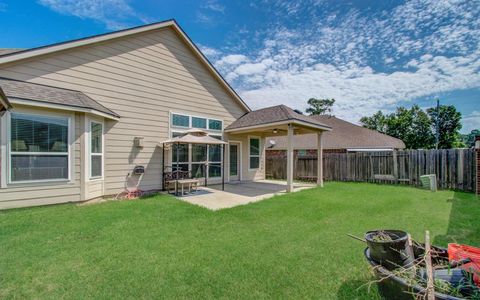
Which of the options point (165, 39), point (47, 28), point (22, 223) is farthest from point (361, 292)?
point (47, 28)

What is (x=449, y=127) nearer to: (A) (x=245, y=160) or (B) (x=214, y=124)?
(A) (x=245, y=160)

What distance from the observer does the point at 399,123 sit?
3759 centimetres

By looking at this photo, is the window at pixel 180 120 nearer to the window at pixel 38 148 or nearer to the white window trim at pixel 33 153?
the white window trim at pixel 33 153

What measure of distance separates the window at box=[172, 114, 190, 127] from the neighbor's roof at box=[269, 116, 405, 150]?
14.4 m

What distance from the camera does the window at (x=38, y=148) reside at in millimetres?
5820

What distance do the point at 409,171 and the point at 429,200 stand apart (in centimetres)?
402

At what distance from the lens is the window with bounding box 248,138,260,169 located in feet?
42.5

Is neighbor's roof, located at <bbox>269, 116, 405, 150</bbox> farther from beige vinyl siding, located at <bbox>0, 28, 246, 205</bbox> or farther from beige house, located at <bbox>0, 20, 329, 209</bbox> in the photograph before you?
beige vinyl siding, located at <bbox>0, 28, 246, 205</bbox>

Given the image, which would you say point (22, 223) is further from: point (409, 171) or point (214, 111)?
point (409, 171)

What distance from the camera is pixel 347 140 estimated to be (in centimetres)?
2098

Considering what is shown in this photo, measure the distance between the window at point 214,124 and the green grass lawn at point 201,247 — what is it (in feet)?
17.4

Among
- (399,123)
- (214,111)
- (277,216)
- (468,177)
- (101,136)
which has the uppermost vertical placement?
(399,123)

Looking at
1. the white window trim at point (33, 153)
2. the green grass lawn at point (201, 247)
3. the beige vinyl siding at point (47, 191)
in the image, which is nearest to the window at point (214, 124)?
the green grass lawn at point (201, 247)

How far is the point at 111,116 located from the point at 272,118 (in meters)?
6.31
